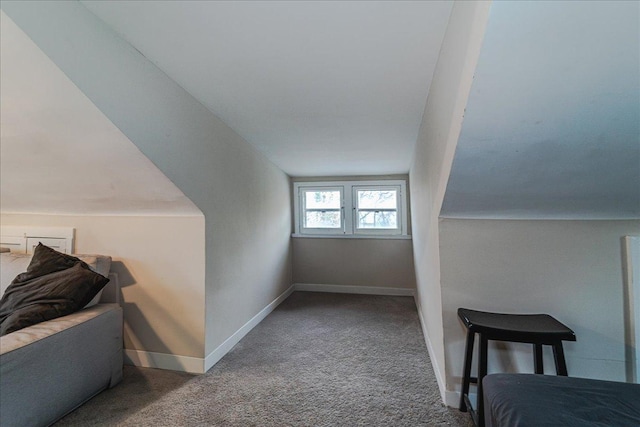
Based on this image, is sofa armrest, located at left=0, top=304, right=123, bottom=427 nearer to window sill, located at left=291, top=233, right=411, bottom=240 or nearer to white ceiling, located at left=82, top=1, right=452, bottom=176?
white ceiling, located at left=82, top=1, right=452, bottom=176

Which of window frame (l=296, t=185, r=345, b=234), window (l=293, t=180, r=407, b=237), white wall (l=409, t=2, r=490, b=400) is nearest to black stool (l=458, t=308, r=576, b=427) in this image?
white wall (l=409, t=2, r=490, b=400)

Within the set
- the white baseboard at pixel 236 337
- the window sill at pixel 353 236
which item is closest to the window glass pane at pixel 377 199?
the window sill at pixel 353 236

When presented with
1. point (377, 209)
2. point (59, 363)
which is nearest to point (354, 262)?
point (377, 209)

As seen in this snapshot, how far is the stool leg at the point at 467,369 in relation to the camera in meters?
1.50

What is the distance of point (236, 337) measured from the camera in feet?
8.29

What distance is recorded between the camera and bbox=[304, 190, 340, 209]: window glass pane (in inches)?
175

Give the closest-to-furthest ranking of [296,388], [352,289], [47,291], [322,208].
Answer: [47,291] < [296,388] < [352,289] < [322,208]

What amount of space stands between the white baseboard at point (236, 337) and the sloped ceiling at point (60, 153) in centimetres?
113

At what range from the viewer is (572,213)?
5.16 ft

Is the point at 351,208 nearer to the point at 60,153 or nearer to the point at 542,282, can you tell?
the point at 542,282

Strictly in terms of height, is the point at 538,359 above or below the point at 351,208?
below

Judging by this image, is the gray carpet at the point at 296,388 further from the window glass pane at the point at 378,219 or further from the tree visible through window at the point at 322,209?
the tree visible through window at the point at 322,209

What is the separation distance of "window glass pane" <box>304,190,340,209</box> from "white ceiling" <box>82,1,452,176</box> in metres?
2.09

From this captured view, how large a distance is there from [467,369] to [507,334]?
0.34m
